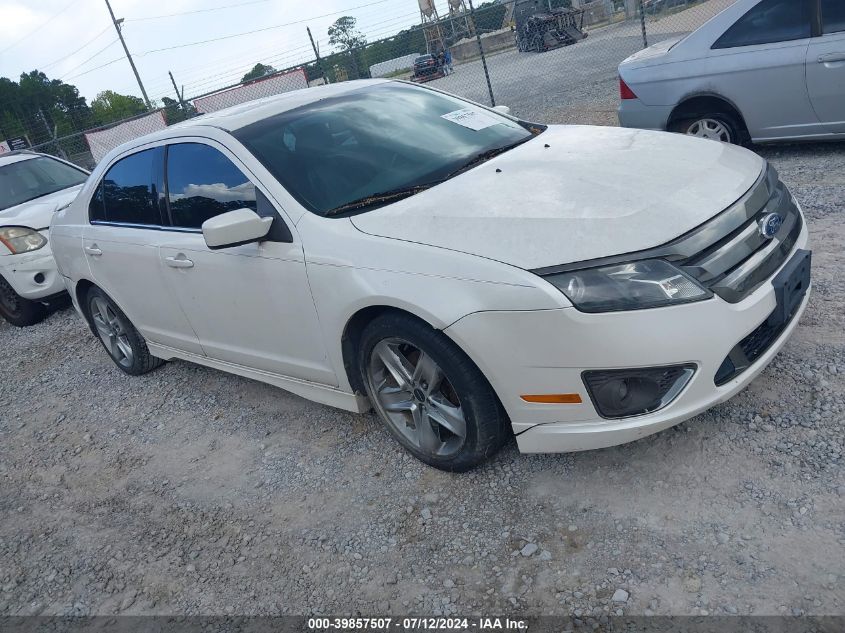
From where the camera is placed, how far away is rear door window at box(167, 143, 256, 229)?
349 cm

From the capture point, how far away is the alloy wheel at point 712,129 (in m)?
6.23

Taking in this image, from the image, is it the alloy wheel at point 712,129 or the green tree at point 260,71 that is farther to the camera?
the green tree at point 260,71

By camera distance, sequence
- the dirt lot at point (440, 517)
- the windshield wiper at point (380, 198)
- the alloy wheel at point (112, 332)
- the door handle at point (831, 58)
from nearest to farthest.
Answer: the dirt lot at point (440, 517) → the windshield wiper at point (380, 198) → the alloy wheel at point (112, 332) → the door handle at point (831, 58)

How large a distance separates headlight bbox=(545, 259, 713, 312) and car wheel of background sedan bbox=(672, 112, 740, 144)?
13.8ft

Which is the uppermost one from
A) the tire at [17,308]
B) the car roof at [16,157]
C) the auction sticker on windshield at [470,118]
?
the car roof at [16,157]

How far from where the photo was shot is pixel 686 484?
2727 mm

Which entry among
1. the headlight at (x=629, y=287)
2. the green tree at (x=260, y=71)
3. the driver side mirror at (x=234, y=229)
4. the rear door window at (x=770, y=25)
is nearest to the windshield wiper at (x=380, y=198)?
the driver side mirror at (x=234, y=229)

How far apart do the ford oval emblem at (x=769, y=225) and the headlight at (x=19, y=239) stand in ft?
22.5

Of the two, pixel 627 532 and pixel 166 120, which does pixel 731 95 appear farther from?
pixel 166 120

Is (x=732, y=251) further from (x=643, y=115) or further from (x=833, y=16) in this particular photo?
(x=643, y=115)

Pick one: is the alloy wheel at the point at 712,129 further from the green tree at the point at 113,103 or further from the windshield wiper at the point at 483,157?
the green tree at the point at 113,103

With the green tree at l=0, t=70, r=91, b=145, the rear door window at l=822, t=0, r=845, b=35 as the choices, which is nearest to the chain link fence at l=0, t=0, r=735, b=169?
the rear door window at l=822, t=0, r=845, b=35

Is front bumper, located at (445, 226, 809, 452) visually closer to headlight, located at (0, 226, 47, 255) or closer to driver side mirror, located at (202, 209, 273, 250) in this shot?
driver side mirror, located at (202, 209, 273, 250)

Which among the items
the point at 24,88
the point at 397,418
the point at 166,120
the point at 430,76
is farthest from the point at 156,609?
the point at 24,88
